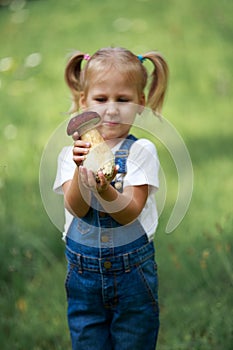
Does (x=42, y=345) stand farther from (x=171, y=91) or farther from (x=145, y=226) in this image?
(x=171, y=91)

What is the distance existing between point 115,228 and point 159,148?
2.41m

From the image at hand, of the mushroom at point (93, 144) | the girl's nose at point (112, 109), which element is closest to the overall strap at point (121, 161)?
the girl's nose at point (112, 109)

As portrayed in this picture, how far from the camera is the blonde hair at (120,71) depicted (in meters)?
1.93

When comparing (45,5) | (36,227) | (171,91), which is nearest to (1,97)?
(171,91)

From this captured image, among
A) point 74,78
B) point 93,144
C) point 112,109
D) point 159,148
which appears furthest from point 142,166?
point 159,148

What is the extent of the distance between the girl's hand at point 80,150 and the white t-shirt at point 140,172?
0.28m

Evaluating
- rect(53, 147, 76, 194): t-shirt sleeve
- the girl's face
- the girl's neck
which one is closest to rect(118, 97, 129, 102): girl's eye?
the girl's face

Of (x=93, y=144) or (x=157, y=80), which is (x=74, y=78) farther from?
(x=93, y=144)

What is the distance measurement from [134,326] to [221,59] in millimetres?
3833

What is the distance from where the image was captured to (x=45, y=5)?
7645mm

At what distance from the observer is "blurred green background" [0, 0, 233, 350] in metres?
2.57

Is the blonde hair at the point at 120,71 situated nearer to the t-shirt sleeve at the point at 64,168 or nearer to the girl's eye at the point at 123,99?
the girl's eye at the point at 123,99

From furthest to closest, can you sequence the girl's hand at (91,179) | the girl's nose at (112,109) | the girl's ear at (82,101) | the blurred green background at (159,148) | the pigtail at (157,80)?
the blurred green background at (159,148)
the pigtail at (157,80)
the girl's ear at (82,101)
the girl's nose at (112,109)
the girl's hand at (91,179)

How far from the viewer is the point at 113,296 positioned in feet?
6.46
